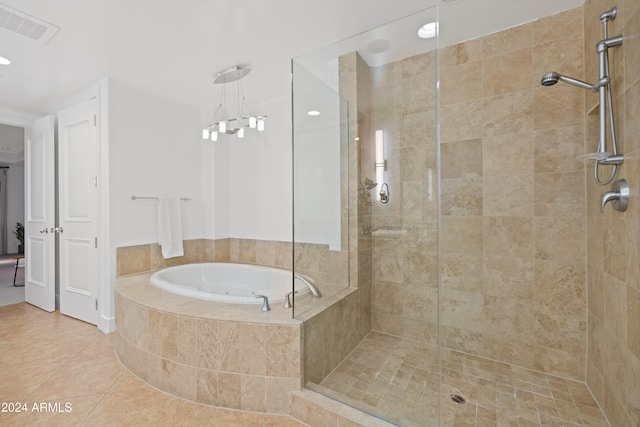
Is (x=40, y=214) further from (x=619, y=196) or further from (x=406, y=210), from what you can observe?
(x=619, y=196)

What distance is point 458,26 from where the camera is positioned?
200cm

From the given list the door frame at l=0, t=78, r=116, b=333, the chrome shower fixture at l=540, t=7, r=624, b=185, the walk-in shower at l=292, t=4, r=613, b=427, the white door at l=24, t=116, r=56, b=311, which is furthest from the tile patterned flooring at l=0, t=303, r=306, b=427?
the chrome shower fixture at l=540, t=7, r=624, b=185

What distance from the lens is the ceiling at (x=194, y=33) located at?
175 centimetres

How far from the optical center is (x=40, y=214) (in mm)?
3342

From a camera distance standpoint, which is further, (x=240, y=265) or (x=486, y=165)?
(x=240, y=265)

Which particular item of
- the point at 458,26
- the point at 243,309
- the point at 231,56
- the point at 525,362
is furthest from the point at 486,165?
the point at 231,56

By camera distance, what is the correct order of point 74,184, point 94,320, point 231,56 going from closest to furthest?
point 231,56 < point 94,320 < point 74,184

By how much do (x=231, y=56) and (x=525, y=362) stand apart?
3.14 m

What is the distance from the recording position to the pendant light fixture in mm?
2582

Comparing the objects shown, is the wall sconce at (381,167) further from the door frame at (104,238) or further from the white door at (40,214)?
the white door at (40,214)

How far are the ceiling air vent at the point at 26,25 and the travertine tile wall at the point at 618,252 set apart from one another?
318 centimetres

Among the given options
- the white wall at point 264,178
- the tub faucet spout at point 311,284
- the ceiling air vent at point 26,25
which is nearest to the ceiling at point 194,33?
the ceiling air vent at point 26,25

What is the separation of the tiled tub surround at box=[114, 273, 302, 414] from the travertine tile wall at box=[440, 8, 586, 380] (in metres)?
1.36

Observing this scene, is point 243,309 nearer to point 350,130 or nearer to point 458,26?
point 350,130
